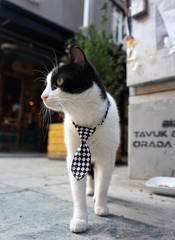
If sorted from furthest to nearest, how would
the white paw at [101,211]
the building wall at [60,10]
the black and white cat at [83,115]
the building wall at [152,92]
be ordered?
the building wall at [60,10] → the building wall at [152,92] → the white paw at [101,211] → the black and white cat at [83,115]

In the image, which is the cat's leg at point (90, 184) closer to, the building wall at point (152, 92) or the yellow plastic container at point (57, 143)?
the building wall at point (152, 92)

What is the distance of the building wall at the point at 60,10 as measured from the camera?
617 cm

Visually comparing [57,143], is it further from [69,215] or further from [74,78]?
[74,78]

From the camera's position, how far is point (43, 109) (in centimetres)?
169

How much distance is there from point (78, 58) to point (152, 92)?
1606 millimetres

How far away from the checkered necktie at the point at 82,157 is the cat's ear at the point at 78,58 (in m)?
0.35

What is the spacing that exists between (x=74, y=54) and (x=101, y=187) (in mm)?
802

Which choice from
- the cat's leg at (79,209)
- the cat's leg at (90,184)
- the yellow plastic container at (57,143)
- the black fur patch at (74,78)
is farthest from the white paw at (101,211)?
the yellow plastic container at (57,143)

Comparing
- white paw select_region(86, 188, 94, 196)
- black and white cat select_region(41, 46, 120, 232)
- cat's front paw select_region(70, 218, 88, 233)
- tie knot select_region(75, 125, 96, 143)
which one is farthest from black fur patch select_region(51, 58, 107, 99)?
white paw select_region(86, 188, 94, 196)

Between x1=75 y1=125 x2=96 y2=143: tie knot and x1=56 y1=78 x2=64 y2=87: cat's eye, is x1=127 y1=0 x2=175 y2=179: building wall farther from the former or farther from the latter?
x1=56 y1=78 x2=64 y2=87: cat's eye

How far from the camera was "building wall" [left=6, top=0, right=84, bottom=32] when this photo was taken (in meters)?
6.17

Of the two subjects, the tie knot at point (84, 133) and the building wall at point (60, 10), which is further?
the building wall at point (60, 10)

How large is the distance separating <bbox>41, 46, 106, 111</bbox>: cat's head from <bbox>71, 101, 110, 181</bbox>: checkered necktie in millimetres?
176

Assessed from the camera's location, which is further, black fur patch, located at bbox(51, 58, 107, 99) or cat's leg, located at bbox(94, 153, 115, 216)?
cat's leg, located at bbox(94, 153, 115, 216)
